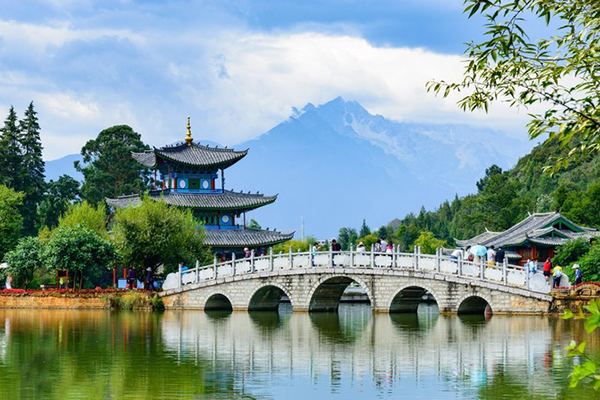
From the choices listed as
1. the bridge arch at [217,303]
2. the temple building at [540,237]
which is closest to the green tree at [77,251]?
the bridge arch at [217,303]

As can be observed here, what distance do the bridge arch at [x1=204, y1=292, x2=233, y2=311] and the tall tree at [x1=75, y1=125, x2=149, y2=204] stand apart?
85.4ft

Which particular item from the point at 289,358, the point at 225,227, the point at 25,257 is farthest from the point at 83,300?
the point at 289,358

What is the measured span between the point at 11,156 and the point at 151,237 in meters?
20.1

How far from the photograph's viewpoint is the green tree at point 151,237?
34.8 m

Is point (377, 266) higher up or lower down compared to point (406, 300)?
higher up

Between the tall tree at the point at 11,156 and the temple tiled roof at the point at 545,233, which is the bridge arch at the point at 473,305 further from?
the tall tree at the point at 11,156

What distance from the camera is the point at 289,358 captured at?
1761cm

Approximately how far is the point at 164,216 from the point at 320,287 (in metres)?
7.77

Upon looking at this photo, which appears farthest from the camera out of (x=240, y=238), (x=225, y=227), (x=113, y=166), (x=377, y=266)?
(x=113, y=166)

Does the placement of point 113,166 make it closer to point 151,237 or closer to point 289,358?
point 151,237

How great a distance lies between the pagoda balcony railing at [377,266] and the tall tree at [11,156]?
22.0 metres

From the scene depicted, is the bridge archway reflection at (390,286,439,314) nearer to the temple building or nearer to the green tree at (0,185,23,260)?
the temple building

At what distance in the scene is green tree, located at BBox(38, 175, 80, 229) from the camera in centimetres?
5400

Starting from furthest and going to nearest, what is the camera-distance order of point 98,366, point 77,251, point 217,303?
point 217,303 → point 77,251 → point 98,366
